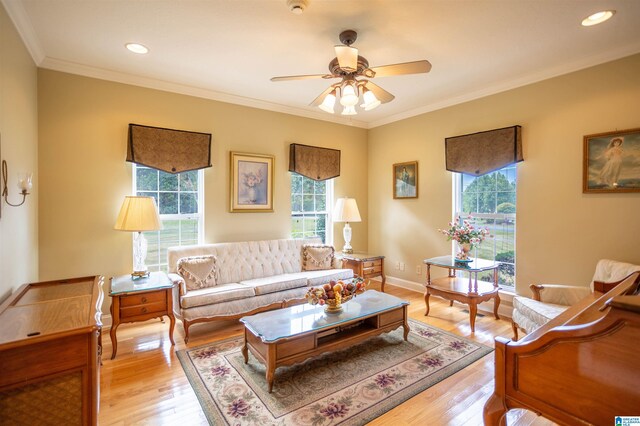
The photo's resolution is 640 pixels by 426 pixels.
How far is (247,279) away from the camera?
3852 mm

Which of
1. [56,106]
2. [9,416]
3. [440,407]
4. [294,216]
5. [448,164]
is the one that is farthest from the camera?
[294,216]

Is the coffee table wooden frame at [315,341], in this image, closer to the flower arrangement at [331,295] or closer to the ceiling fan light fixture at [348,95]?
the flower arrangement at [331,295]

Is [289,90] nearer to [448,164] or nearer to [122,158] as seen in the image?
[122,158]

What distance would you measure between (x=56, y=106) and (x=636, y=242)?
19.1 feet

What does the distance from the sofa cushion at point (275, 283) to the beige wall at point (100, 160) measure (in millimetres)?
807

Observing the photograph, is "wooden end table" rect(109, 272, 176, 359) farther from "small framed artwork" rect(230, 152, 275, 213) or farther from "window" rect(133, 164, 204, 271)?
"small framed artwork" rect(230, 152, 275, 213)

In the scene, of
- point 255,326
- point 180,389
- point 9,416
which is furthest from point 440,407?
point 9,416

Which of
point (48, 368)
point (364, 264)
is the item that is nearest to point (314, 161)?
point (364, 264)

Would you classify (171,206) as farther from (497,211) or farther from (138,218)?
(497,211)

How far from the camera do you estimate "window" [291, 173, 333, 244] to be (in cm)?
483

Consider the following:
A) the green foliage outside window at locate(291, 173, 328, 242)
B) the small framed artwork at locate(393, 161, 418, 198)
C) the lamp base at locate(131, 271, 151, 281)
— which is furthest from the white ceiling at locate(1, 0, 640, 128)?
the lamp base at locate(131, 271, 151, 281)

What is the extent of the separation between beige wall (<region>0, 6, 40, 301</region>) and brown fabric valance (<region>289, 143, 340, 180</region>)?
2890 millimetres

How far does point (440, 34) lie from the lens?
2.60 meters

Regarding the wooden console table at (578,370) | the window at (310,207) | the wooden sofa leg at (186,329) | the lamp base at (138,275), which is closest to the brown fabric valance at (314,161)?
the window at (310,207)
